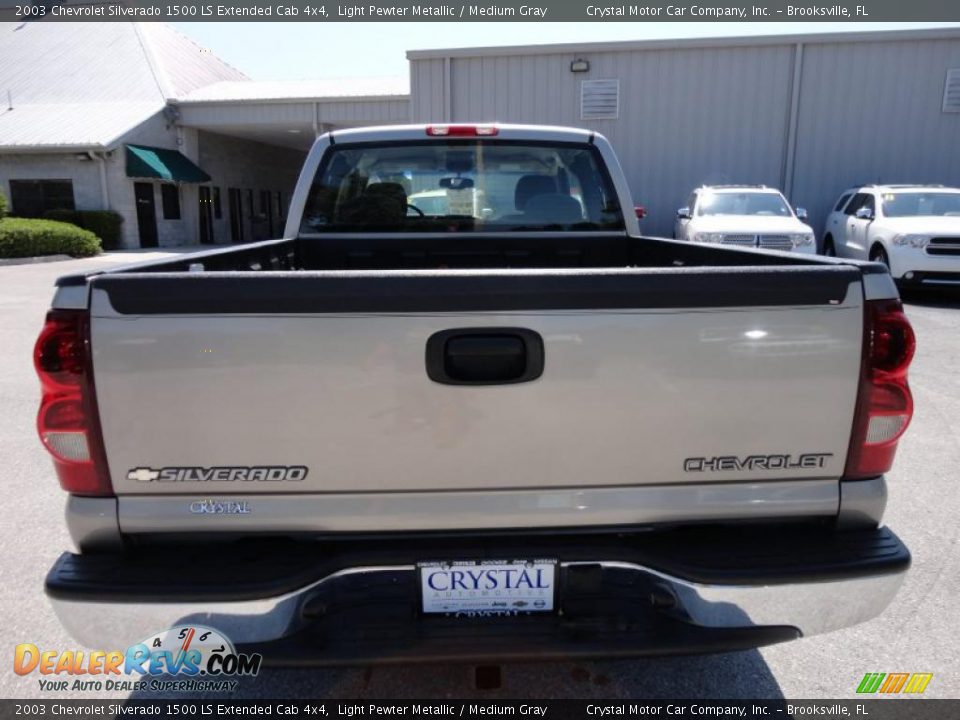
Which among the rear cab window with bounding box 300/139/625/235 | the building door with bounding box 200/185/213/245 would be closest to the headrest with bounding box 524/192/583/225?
the rear cab window with bounding box 300/139/625/235

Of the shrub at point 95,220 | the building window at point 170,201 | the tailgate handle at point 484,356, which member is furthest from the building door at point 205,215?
the tailgate handle at point 484,356

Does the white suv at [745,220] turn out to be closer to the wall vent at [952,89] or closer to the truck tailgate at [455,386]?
the wall vent at [952,89]

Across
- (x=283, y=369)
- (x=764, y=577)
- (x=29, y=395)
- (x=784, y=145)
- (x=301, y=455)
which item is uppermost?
(x=784, y=145)

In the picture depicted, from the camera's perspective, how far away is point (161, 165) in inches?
923

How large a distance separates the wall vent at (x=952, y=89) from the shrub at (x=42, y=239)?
2353cm

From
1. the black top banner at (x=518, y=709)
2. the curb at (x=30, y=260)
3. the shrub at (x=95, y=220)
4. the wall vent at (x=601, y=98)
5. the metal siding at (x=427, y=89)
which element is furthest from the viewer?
the shrub at (x=95, y=220)

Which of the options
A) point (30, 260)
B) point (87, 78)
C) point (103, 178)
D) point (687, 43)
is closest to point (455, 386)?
point (687, 43)

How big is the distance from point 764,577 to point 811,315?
2.36 feet

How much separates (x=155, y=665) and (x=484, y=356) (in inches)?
53.7

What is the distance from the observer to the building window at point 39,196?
2334 centimetres

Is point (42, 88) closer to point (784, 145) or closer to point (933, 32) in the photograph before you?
point (784, 145)

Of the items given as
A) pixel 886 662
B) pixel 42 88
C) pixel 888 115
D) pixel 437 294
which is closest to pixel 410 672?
pixel 437 294

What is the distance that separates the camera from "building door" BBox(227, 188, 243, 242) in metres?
29.4

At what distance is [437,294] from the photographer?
67.9 inches
